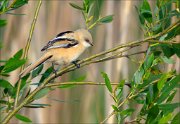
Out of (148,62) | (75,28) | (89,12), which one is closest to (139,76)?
(148,62)

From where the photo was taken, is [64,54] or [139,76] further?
[64,54]

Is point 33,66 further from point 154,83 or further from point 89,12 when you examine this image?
point 154,83

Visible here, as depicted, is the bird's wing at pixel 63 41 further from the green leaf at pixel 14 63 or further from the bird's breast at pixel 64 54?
the green leaf at pixel 14 63

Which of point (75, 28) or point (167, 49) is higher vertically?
point (75, 28)

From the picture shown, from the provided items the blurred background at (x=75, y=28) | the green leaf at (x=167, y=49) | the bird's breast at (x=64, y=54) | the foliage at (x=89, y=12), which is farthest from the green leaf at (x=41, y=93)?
the blurred background at (x=75, y=28)

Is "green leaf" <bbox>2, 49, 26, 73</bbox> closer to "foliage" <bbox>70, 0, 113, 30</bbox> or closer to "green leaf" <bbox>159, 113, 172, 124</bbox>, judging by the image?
"foliage" <bbox>70, 0, 113, 30</bbox>

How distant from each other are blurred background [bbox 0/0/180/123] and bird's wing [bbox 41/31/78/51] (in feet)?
2.17

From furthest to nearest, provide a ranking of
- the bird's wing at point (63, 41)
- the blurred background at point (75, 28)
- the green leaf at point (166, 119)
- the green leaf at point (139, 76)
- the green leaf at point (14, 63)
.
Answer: the blurred background at point (75, 28), the bird's wing at point (63, 41), the green leaf at point (14, 63), the green leaf at point (139, 76), the green leaf at point (166, 119)

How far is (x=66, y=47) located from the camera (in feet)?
5.12

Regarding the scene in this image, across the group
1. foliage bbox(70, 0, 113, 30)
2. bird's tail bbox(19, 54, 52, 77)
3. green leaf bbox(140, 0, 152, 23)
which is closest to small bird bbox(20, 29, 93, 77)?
bird's tail bbox(19, 54, 52, 77)

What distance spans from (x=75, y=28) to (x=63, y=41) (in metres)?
0.87

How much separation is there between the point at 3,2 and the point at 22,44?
117cm

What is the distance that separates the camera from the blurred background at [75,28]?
7.45 ft

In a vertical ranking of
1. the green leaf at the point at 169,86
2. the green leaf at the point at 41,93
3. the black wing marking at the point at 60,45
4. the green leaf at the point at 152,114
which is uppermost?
the black wing marking at the point at 60,45
